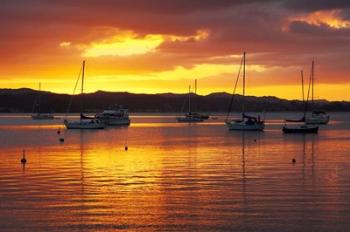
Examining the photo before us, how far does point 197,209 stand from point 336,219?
16.6ft

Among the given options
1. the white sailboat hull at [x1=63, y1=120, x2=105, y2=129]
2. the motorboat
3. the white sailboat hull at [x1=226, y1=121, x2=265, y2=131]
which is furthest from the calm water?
the motorboat

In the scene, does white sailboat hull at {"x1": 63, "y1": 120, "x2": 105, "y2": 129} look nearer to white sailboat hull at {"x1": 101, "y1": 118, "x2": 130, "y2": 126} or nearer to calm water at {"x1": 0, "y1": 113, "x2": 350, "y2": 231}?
white sailboat hull at {"x1": 101, "y1": 118, "x2": 130, "y2": 126}

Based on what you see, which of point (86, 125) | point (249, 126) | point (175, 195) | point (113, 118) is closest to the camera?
point (175, 195)

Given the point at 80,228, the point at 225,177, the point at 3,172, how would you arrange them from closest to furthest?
the point at 80,228
the point at 225,177
the point at 3,172

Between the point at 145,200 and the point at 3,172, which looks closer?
the point at 145,200

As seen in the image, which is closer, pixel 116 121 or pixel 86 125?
pixel 86 125

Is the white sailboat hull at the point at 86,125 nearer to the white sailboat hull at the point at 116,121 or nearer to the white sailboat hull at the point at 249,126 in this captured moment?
the white sailboat hull at the point at 116,121

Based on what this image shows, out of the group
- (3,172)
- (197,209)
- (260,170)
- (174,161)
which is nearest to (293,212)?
(197,209)

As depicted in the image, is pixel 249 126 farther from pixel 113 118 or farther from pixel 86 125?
pixel 113 118

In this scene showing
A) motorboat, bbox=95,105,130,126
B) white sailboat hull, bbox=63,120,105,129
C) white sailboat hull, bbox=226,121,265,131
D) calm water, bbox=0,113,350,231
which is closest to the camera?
calm water, bbox=0,113,350,231

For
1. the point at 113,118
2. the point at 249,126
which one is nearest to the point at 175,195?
the point at 249,126

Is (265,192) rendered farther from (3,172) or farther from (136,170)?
(3,172)

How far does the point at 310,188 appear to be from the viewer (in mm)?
28875

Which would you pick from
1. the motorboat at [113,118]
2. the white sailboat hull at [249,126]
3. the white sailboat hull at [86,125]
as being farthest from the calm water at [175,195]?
the motorboat at [113,118]
